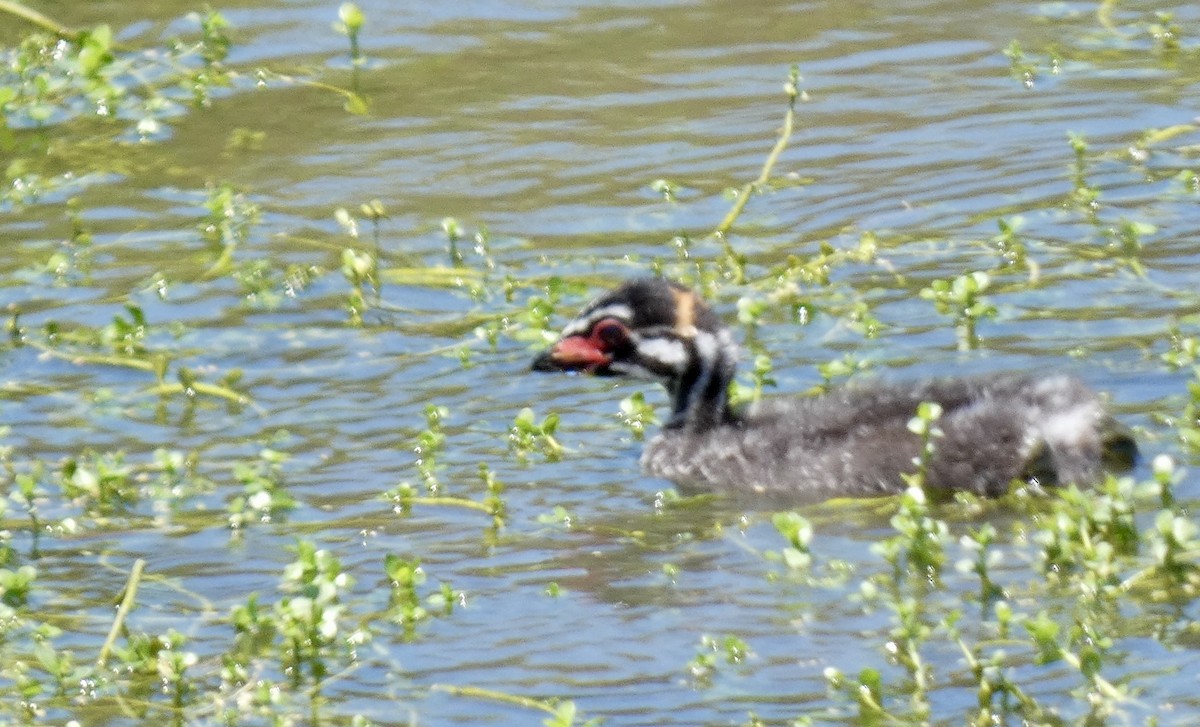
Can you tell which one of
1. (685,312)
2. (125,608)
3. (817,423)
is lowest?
(125,608)

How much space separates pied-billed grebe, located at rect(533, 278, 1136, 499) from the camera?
9477 millimetres

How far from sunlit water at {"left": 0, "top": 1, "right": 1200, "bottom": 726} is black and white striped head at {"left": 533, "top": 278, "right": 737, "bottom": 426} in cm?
26

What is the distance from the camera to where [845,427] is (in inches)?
389

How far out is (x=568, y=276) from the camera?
1220 centimetres

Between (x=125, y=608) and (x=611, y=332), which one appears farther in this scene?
(x=611, y=332)

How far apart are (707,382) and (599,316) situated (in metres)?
0.53

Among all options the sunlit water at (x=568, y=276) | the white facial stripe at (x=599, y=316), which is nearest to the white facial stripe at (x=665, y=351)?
the white facial stripe at (x=599, y=316)

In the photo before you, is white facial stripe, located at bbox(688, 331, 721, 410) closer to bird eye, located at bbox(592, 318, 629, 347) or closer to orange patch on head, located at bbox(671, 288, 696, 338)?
orange patch on head, located at bbox(671, 288, 696, 338)

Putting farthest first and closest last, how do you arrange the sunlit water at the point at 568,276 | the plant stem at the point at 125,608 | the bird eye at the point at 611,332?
the bird eye at the point at 611,332 < the sunlit water at the point at 568,276 < the plant stem at the point at 125,608

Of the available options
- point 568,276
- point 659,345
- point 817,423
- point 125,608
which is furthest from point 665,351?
point 125,608

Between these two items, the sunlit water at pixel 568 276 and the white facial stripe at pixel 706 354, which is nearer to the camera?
the sunlit water at pixel 568 276

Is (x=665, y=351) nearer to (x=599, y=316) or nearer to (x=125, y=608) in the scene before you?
(x=599, y=316)

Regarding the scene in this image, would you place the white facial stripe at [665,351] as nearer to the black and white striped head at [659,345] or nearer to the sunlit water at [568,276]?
the black and white striped head at [659,345]

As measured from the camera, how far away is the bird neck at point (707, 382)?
34.4ft
